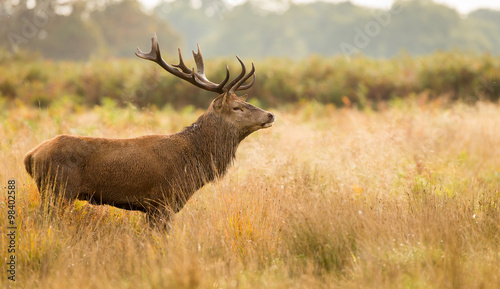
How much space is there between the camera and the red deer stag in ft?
15.4

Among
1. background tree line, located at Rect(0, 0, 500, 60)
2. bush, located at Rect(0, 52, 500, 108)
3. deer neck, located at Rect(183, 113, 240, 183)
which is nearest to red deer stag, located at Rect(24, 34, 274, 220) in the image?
deer neck, located at Rect(183, 113, 240, 183)

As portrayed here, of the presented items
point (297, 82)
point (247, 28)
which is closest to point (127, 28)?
point (247, 28)

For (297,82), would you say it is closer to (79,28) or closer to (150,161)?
(150,161)

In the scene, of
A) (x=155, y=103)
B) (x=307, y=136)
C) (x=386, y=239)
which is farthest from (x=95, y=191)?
(x=155, y=103)

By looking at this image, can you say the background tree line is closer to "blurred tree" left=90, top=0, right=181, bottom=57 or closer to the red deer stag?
"blurred tree" left=90, top=0, right=181, bottom=57

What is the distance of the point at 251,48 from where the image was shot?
5150cm

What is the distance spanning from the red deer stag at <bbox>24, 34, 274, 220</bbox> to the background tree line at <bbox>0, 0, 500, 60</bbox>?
30.5 meters

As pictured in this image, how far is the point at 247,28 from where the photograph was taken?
54125mm

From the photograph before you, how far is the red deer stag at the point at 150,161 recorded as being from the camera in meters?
4.70

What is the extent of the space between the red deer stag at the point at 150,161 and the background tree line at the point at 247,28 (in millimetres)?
30550

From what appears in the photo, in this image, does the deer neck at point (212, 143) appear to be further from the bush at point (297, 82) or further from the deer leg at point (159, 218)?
the bush at point (297, 82)

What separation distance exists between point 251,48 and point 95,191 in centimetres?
4783

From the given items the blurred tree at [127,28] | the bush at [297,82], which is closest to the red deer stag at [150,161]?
the bush at [297,82]

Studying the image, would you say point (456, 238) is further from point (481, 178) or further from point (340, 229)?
point (481, 178)
